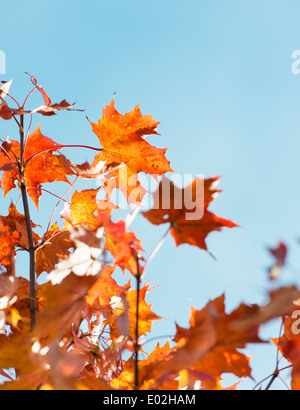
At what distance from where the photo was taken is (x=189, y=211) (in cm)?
80

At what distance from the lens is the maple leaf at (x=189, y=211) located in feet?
2.57

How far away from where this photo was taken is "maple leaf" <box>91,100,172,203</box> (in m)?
1.43

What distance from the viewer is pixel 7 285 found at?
931 millimetres

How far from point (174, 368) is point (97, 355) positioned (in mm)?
399

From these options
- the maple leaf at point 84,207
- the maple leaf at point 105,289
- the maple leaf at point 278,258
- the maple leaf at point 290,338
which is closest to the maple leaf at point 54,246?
the maple leaf at point 84,207

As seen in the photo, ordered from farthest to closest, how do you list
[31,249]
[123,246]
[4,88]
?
1. [4,88]
2. [31,249]
3. [123,246]

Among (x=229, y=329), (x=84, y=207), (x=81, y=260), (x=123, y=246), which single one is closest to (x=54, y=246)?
(x=84, y=207)

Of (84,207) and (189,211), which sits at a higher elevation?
(84,207)

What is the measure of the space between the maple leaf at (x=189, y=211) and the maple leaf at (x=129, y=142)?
0.63m

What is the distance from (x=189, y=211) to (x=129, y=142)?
72cm

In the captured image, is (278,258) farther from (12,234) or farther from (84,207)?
(12,234)

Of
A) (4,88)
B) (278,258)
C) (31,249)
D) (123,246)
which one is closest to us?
(278,258)

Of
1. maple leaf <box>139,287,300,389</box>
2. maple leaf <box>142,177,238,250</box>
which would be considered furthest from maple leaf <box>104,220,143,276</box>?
maple leaf <box>139,287,300,389</box>
